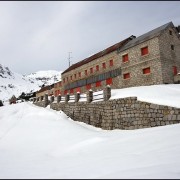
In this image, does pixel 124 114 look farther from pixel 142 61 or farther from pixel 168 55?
pixel 168 55

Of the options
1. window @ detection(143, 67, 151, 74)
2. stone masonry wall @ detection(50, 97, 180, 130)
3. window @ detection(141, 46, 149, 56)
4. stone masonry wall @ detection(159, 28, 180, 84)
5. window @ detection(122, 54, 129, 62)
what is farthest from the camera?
window @ detection(122, 54, 129, 62)

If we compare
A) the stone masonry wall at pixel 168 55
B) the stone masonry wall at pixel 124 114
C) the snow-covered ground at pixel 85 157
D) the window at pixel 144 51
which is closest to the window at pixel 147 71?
the stone masonry wall at pixel 168 55

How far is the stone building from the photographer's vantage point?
21703mm

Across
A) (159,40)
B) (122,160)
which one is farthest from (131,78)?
(122,160)

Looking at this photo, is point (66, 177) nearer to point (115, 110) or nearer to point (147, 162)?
point (147, 162)

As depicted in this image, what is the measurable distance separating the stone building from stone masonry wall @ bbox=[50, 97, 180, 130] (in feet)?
28.1

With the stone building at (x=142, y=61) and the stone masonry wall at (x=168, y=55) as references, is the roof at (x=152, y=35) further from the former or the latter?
the stone masonry wall at (x=168, y=55)

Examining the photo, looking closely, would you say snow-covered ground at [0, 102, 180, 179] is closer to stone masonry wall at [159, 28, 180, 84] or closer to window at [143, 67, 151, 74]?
window at [143, 67, 151, 74]

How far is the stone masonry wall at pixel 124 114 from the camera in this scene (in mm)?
10886

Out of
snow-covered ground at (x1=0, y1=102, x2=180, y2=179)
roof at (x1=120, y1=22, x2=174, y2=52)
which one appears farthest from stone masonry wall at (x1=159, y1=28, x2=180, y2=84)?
snow-covered ground at (x1=0, y1=102, x2=180, y2=179)

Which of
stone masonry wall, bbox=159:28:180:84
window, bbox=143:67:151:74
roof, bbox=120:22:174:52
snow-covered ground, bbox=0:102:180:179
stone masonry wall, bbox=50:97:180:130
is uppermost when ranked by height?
roof, bbox=120:22:174:52

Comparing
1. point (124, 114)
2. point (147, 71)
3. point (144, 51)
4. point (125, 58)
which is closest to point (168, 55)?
point (144, 51)

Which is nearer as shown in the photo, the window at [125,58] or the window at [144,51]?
the window at [144,51]

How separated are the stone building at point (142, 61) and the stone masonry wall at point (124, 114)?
28.1 feet
